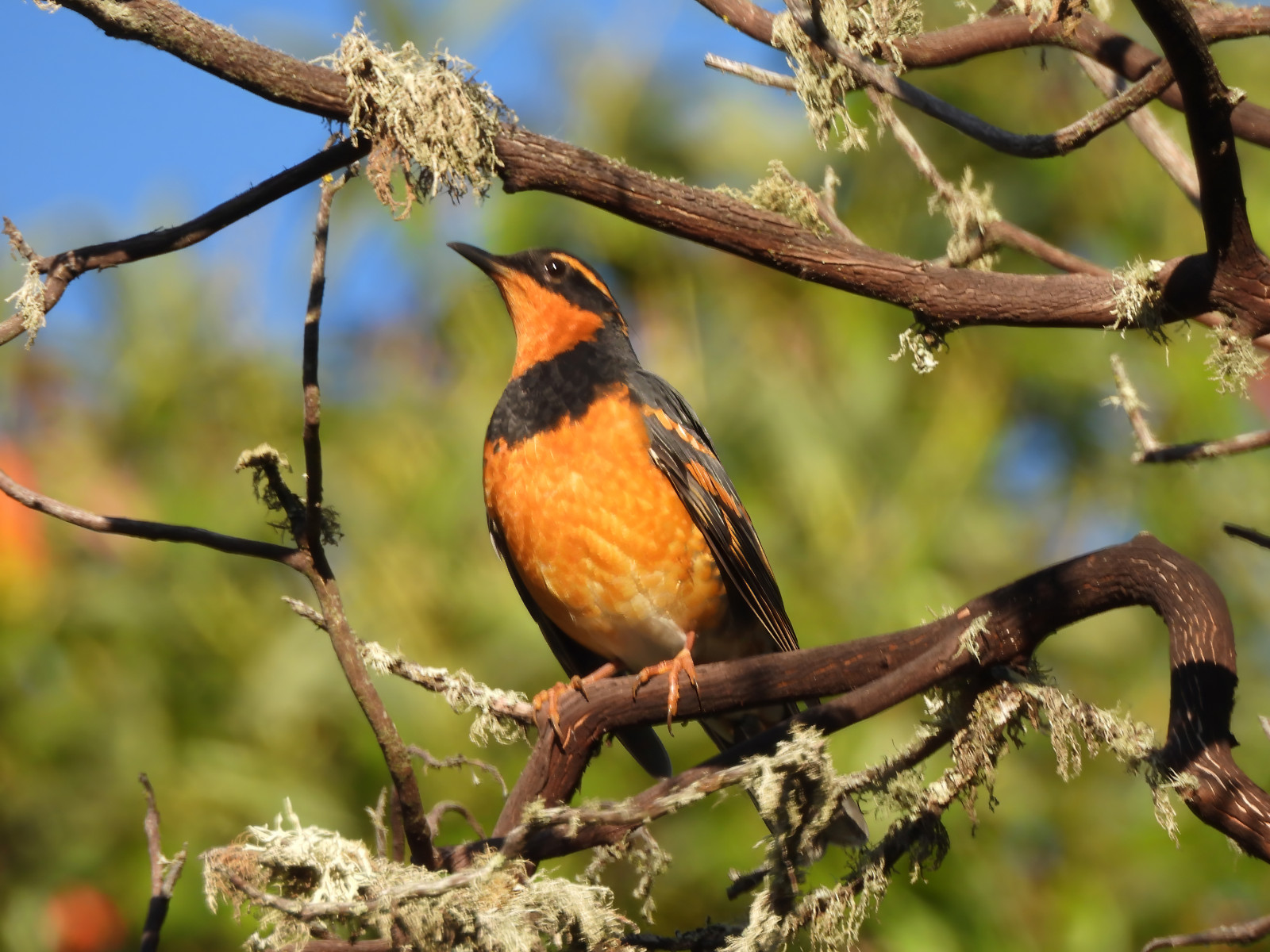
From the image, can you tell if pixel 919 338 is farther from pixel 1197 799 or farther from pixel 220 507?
pixel 220 507

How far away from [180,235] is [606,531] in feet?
6.04

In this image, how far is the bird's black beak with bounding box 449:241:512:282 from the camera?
4.94 meters

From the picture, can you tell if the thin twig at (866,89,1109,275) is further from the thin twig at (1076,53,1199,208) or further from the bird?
the bird

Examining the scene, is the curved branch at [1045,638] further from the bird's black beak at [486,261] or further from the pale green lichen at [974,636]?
the bird's black beak at [486,261]

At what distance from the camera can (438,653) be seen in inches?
346

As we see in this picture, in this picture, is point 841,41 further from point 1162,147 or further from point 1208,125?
point 1162,147

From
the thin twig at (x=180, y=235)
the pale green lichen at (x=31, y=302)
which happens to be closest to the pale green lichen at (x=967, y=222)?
the thin twig at (x=180, y=235)

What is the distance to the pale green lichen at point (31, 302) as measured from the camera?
2.47m

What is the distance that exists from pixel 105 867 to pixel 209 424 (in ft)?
11.1

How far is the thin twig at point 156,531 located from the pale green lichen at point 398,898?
53cm

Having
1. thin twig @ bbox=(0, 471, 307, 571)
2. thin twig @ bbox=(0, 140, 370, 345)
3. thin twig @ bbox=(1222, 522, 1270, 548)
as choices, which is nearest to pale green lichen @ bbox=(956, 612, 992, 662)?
thin twig @ bbox=(1222, 522, 1270, 548)

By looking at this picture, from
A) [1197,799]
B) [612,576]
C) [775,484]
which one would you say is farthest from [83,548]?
[1197,799]

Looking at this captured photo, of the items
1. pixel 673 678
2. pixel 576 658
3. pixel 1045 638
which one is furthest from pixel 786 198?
pixel 576 658

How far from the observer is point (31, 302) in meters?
2.51
